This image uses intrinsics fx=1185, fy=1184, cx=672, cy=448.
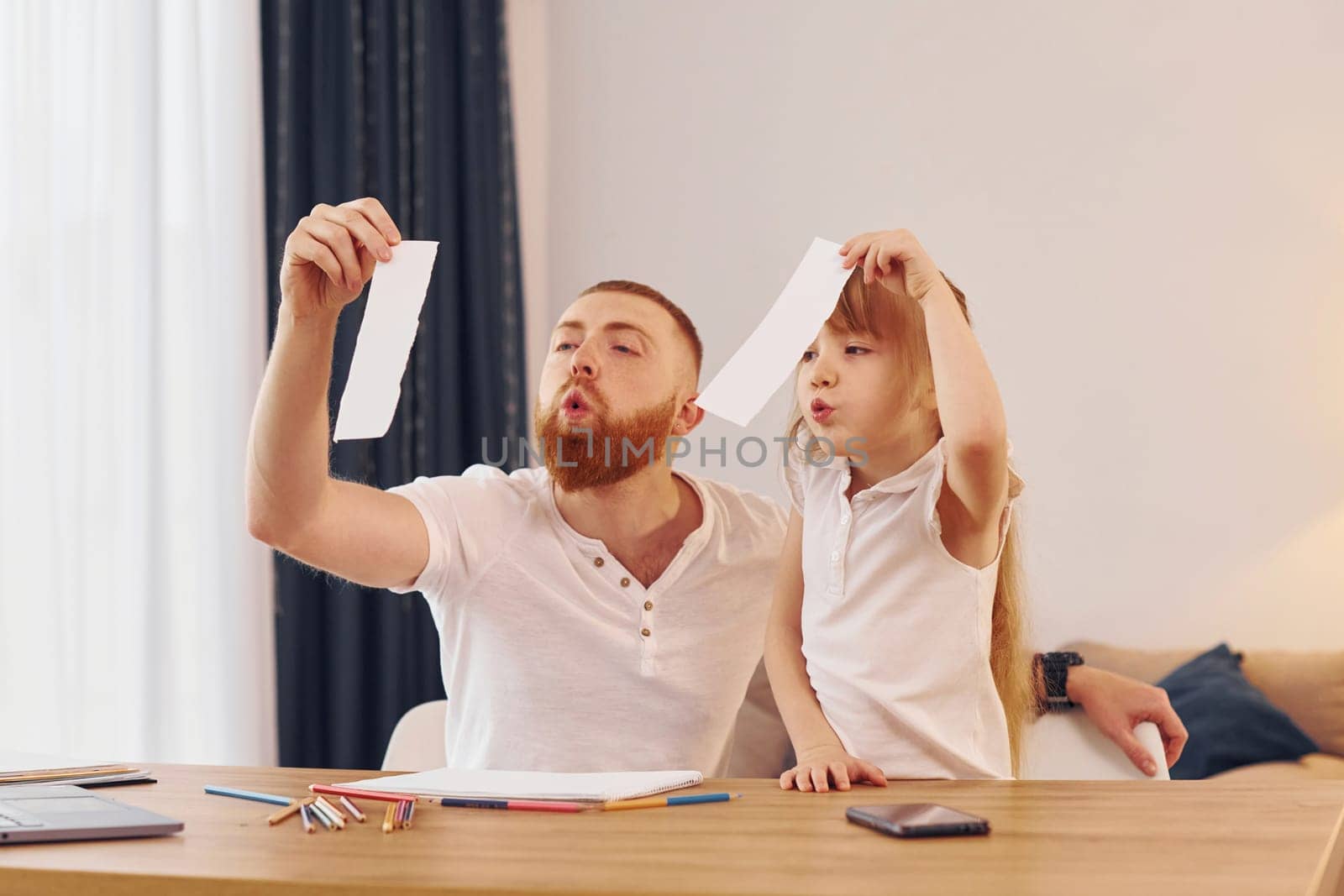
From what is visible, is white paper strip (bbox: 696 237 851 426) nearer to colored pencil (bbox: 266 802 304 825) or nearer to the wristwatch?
colored pencil (bbox: 266 802 304 825)

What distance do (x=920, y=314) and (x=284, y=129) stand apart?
1.80 meters

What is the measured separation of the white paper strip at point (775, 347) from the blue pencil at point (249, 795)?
50 centimetres

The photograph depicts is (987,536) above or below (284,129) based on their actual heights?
below

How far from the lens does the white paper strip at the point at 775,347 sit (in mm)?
1115

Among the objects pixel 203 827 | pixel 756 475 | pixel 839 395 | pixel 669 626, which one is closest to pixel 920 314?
pixel 839 395

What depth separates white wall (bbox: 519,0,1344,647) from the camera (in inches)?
108

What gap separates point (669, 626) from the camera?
167cm

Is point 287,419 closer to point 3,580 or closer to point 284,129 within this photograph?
point 3,580

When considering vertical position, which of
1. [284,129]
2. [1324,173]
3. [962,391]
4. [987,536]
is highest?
[284,129]

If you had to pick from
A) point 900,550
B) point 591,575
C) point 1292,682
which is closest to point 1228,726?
point 1292,682

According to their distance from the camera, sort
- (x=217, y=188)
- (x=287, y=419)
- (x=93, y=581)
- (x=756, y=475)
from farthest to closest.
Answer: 1. (x=756, y=475)
2. (x=217, y=188)
3. (x=93, y=581)
4. (x=287, y=419)

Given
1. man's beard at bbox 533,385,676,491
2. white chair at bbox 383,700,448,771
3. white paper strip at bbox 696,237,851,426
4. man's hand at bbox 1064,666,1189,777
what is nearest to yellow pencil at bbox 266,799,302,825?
white paper strip at bbox 696,237,851,426

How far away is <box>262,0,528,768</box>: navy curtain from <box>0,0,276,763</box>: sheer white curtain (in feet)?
0.41

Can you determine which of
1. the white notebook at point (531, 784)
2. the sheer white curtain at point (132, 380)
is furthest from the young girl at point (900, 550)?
the sheer white curtain at point (132, 380)
